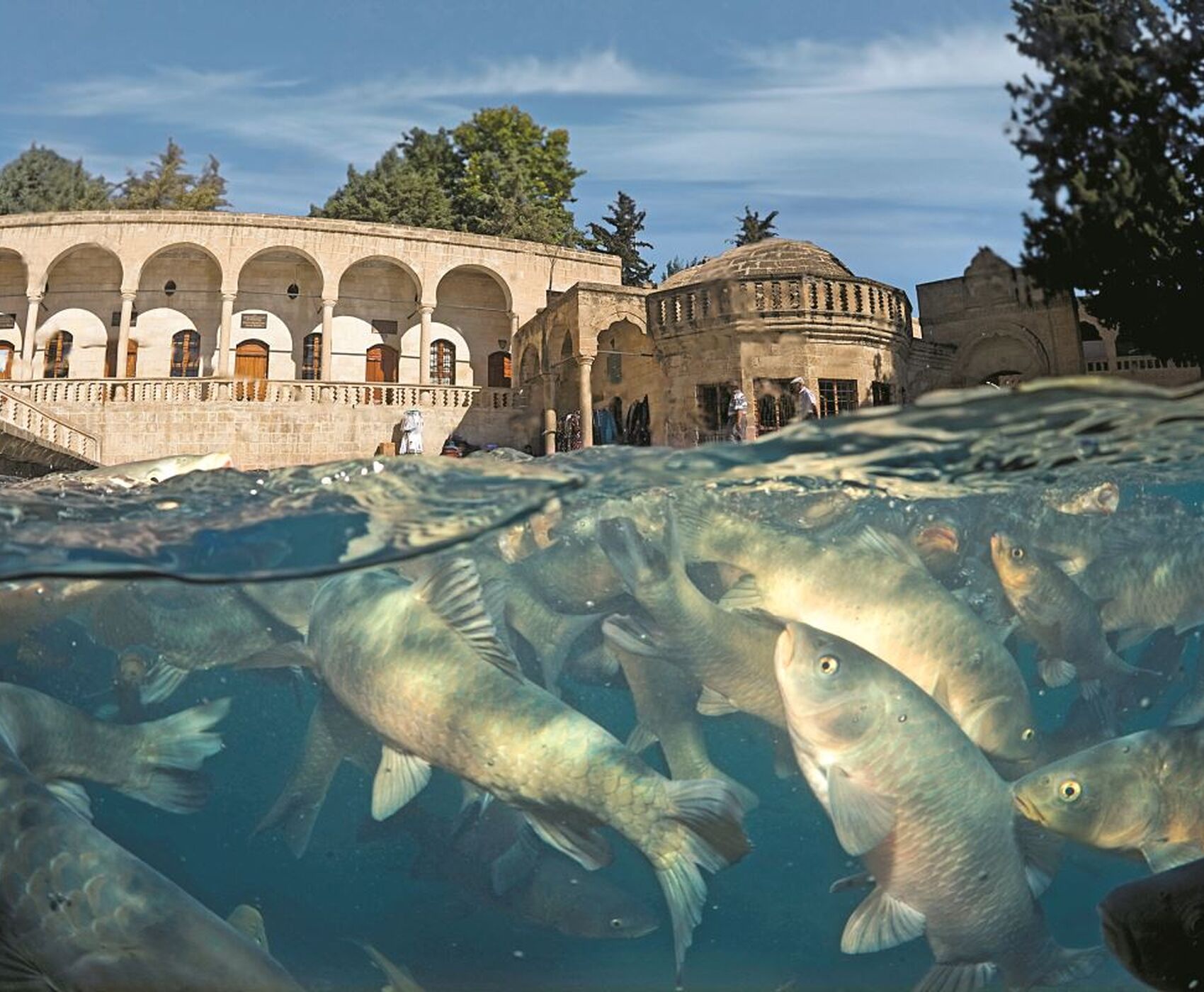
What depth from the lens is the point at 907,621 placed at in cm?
473

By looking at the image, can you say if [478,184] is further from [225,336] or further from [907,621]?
[907,621]

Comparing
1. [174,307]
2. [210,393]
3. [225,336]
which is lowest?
[210,393]

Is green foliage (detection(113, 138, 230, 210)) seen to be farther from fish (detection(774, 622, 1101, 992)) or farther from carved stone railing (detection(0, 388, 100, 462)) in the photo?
fish (detection(774, 622, 1101, 992))

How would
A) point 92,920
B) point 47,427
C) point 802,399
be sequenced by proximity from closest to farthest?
point 92,920, point 802,399, point 47,427

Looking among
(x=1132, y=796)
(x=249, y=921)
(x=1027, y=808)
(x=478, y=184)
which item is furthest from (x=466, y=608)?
(x=478, y=184)

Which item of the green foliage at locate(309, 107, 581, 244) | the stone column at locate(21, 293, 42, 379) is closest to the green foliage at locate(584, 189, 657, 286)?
the green foliage at locate(309, 107, 581, 244)

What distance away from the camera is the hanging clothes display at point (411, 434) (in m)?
28.4

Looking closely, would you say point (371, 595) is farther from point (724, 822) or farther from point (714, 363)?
point (714, 363)

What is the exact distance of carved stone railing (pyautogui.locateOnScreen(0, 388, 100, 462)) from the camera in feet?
81.6

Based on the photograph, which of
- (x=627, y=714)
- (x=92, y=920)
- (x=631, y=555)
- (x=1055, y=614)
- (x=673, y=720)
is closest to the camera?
(x=92, y=920)

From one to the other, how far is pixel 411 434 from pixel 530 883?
24.4 m

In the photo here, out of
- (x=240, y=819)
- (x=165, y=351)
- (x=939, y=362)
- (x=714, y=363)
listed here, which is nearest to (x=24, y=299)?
(x=165, y=351)

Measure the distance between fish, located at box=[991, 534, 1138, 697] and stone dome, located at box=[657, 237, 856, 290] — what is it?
18.5 m

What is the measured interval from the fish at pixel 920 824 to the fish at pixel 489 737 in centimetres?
49
